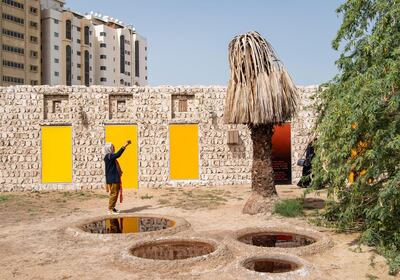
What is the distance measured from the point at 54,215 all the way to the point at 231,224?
4587mm

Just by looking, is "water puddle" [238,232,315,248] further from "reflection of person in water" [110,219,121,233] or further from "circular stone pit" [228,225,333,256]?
"reflection of person in water" [110,219,121,233]

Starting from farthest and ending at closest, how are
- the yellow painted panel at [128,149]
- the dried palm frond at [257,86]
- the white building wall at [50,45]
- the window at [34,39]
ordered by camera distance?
the white building wall at [50,45], the window at [34,39], the yellow painted panel at [128,149], the dried palm frond at [257,86]

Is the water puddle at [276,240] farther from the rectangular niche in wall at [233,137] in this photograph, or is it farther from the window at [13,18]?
the window at [13,18]

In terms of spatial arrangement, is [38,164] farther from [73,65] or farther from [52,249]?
[73,65]

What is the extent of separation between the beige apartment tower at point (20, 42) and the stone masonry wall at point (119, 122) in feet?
132

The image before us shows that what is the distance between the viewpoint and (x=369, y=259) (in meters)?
6.11

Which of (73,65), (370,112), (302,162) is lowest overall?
(302,162)

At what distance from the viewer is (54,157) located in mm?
15062

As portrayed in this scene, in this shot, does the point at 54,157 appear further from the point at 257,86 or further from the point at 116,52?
the point at 116,52

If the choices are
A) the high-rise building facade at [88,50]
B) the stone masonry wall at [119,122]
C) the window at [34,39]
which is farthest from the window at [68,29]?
the stone masonry wall at [119,122]

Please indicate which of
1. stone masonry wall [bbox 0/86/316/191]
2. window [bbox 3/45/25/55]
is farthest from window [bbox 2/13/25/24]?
stone masonry wall [bbox 0/86/316/191]

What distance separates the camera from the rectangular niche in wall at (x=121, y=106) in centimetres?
1530

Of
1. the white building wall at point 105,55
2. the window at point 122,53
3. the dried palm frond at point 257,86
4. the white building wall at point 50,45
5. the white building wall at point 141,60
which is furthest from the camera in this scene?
the white building wall at point 141,60

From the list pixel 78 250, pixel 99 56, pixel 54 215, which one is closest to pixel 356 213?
pixel 78 250
